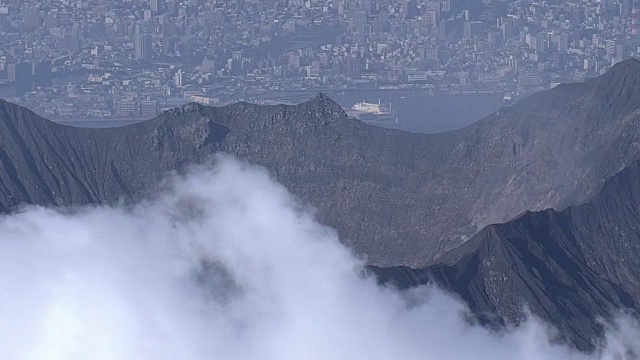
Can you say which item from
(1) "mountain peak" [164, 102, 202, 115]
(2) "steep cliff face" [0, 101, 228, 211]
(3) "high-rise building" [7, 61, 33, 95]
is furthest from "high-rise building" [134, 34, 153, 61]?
(2) "steep cliff face" [0, 101, 228, 211]

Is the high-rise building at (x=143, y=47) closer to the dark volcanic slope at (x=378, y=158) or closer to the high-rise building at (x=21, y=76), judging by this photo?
the high-rise building at (x=21, y=76)

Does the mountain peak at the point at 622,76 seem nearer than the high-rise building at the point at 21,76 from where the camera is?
Yes

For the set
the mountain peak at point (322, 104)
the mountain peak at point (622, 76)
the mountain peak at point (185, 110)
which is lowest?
the mountain peak at point (185, 110)

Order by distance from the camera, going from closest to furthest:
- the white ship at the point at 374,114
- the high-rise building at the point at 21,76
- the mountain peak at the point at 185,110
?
the mountain peak at the point at 185,110
the white ship at the point at 374,114
the high-rise building at the point at 21,76

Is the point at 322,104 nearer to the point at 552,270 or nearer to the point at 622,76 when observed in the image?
the point at 622,76

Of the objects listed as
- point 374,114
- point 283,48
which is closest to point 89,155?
point 374,114

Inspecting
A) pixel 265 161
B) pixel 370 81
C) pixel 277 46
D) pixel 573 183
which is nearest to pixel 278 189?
pixel 265 161

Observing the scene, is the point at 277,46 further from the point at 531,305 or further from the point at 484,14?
the point at 531,305

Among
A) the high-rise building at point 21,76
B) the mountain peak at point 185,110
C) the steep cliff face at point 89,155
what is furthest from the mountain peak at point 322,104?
the high-rise building at point 21,76
